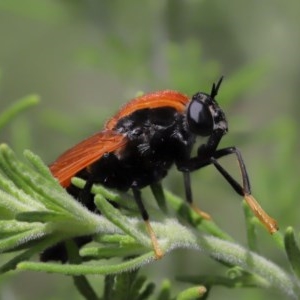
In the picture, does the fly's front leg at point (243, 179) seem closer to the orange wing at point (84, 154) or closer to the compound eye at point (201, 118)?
the compound eye at point (201, 118)

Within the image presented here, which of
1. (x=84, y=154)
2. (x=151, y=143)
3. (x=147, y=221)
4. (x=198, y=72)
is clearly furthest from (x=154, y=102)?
(x=198, y=72)

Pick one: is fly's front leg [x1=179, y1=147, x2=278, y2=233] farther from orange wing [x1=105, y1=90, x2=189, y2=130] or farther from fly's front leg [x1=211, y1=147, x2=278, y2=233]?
orange wing [x1=105, y1=90, x2=189, y2=130]

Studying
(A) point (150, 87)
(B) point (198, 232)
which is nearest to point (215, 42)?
(A) point (150, 87)

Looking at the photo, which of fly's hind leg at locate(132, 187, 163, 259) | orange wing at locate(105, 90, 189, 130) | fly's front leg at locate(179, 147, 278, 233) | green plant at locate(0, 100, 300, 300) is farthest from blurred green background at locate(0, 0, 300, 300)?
green plant at locate(0, 100, 300, 300)

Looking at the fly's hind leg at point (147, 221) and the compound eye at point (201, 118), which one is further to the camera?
the compound eye at point (201, 118)

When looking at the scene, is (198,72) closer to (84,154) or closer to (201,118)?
(201,118)

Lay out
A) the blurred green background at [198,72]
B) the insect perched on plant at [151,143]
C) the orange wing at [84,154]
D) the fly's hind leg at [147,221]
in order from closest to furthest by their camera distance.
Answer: the fly's hind leg at [147,221] → the orange wing at [84,154] → the insect perched on plant at [151,143] → the blurred green background at [198,72]

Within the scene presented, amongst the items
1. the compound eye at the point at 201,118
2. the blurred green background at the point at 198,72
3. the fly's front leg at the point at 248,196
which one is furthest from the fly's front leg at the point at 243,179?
the blurred green background at the point at 198,72

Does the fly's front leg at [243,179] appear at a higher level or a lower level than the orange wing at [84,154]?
lower
